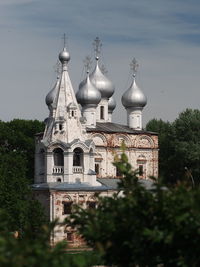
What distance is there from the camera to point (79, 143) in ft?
139

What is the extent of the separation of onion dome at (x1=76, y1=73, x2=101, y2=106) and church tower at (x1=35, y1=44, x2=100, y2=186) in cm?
291

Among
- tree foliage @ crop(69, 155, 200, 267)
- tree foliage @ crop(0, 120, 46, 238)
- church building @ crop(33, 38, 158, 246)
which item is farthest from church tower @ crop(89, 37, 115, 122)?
tree foliage @ crop(69, 155, 200, 267)

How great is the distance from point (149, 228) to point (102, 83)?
3638cm

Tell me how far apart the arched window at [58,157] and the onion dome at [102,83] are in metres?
7.37

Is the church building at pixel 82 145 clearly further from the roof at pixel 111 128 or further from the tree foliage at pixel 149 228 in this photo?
the tree foliage at pixel 149 228

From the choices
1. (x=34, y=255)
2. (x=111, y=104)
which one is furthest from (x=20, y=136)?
(x=34, y=255)

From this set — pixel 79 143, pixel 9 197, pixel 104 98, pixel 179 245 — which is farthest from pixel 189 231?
pixel 104 98

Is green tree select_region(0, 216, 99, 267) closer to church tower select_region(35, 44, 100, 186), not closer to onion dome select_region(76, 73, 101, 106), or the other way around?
church tower select_region(35, 44, 100, 186)

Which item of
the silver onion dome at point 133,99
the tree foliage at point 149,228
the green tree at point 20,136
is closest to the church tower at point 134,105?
the silver onion dome at point 133,99

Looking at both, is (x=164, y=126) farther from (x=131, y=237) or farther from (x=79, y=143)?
(x=131, y=237)

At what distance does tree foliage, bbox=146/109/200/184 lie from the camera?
5238cm

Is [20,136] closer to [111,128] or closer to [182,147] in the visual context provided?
[111,128]

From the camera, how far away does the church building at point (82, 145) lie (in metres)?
41.7

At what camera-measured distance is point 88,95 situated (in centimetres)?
4616
